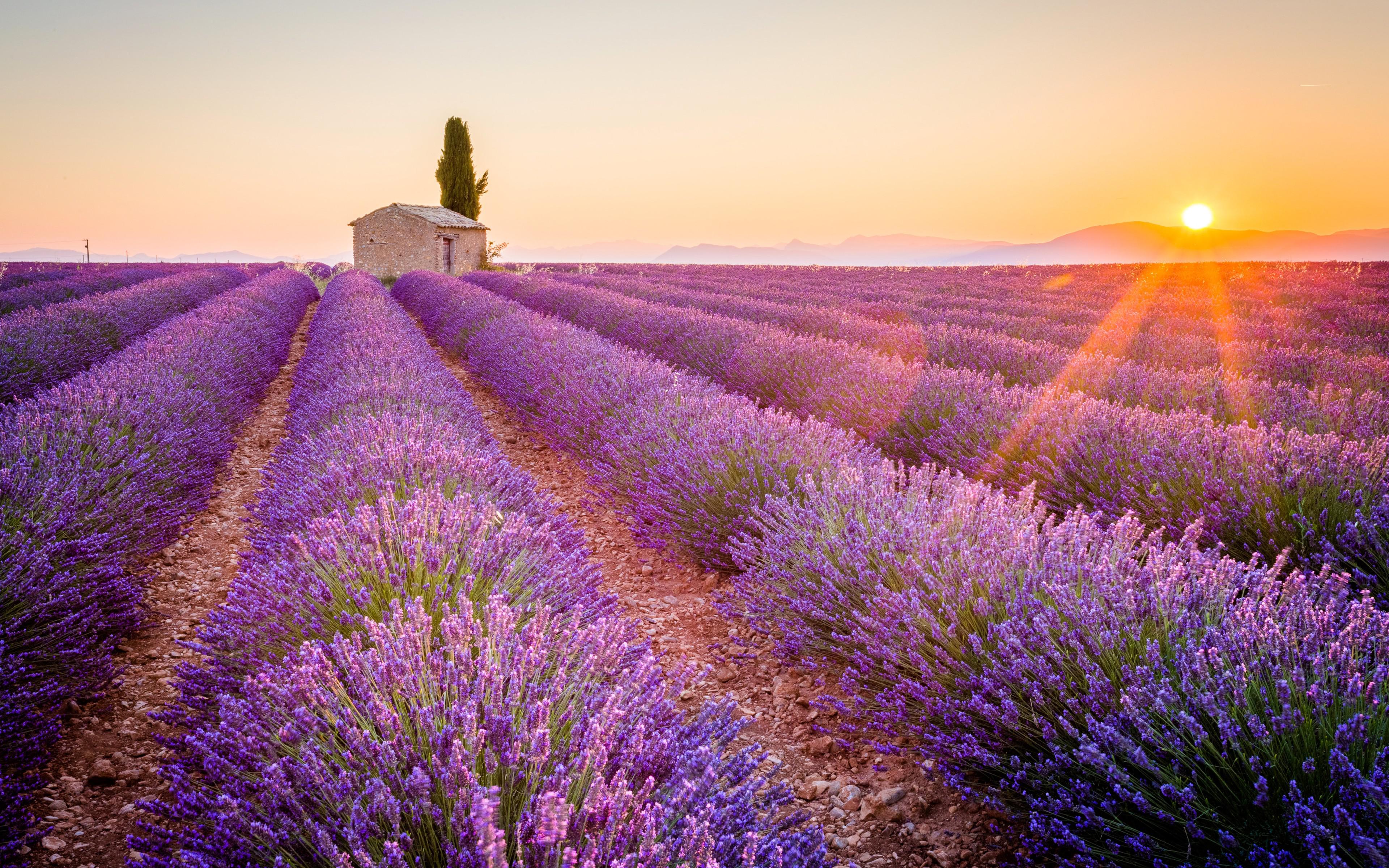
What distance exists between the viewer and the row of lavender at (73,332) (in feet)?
20.1

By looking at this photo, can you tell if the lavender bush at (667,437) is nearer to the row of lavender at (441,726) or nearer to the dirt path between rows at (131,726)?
the row of lavender at (441,726)

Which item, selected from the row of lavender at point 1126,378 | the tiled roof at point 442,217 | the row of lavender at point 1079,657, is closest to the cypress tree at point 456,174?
the tiled roof at point 442,217

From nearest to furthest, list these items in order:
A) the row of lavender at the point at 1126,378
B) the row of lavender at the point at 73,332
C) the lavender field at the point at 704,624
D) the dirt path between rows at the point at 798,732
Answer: the lavender field at the point at 704,624 → the dirt path between rows at the point at 798,732 → the row of lavender at the point at 1126,378 → the row of lavender at the point at 73,332

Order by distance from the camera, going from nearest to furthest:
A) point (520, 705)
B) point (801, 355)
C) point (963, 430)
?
point (520, 705)
point (963, 430)
point (801, 355)

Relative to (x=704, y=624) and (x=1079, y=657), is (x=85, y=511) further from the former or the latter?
(x=1079, y=657)

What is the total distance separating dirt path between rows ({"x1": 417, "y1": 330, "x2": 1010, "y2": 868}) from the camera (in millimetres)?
1812

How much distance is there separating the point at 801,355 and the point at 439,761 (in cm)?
524

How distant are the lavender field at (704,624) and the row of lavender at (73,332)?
0.55 metres

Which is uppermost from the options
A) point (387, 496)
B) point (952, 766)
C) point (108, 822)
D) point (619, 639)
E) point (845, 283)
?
point (845, 283)

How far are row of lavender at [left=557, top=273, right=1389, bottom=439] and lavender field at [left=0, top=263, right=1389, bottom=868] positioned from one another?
5 cm

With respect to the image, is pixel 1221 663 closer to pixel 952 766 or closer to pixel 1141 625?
pixel 1141 625

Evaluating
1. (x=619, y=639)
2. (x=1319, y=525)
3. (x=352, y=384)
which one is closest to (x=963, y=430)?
(x=1319, y=525)

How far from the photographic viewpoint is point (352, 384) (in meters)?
4.53

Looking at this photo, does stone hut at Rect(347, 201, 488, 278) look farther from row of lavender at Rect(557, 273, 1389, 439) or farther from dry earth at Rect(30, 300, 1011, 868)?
dry earth at Rect(30, 300, 1011, 868)
